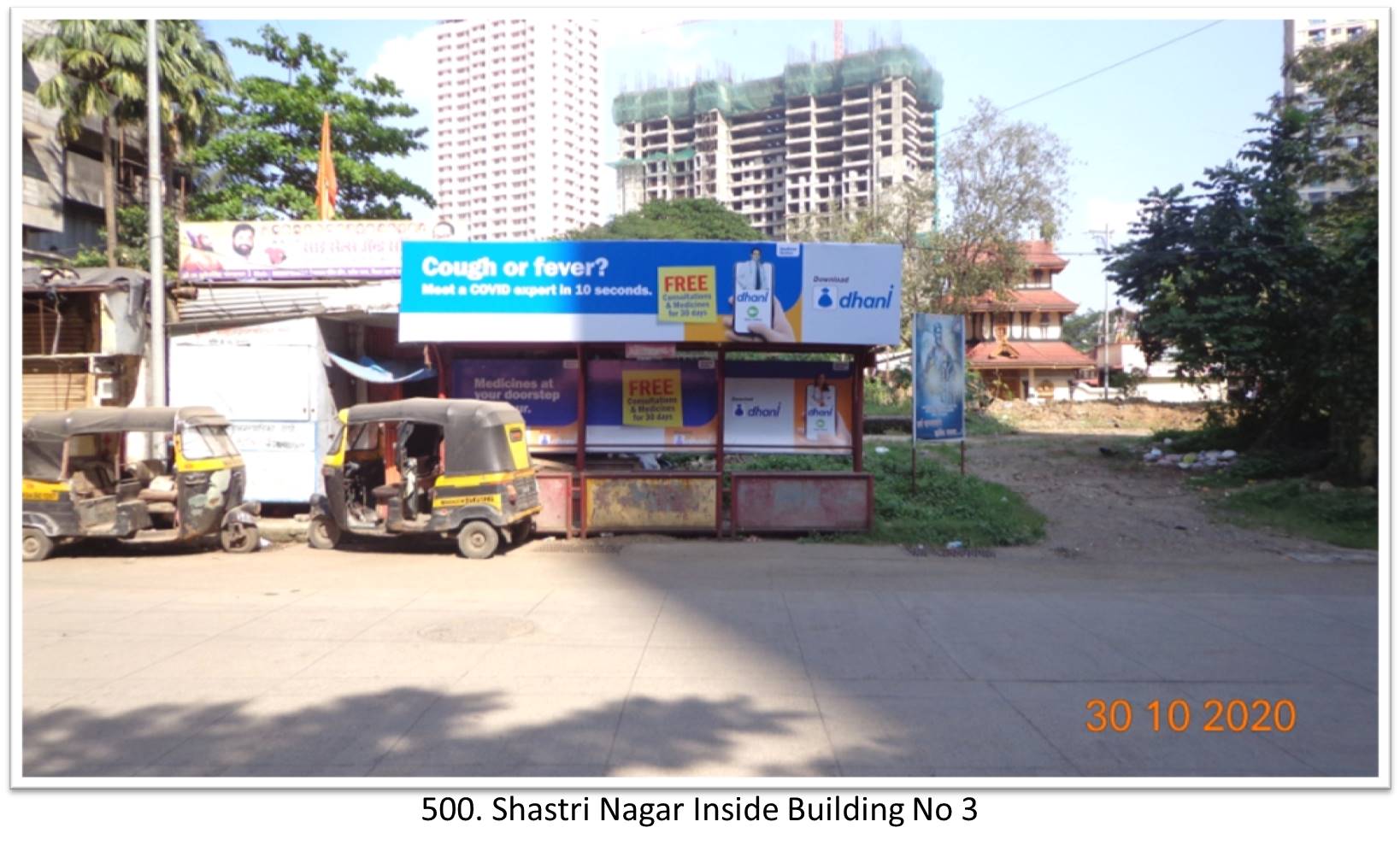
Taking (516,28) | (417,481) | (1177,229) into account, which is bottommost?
(417,481)

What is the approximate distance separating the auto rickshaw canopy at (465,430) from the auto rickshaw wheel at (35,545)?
13.6 feet

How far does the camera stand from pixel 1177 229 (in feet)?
64.1

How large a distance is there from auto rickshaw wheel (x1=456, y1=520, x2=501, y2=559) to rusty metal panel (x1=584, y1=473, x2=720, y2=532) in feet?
5.75

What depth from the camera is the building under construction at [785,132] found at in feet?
Result: 429

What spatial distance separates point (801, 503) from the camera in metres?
13.6

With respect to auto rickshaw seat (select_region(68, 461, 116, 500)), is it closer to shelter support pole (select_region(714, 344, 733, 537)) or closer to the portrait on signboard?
shelter support pole (select_region(714, 344, 733, 537))

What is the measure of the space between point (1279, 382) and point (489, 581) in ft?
53.3

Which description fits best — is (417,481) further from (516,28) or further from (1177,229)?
(516,28)

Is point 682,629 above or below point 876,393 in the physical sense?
below

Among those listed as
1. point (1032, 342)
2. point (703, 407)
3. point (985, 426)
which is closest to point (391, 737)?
point (703, 407)

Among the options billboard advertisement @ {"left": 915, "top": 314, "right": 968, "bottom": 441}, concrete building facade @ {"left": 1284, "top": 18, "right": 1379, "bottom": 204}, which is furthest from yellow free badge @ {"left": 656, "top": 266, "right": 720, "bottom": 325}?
concrete building facade @ {"left": 1284, "top": 18, "right": 1379, "bottom": 204}

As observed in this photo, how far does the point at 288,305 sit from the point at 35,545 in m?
5.22
